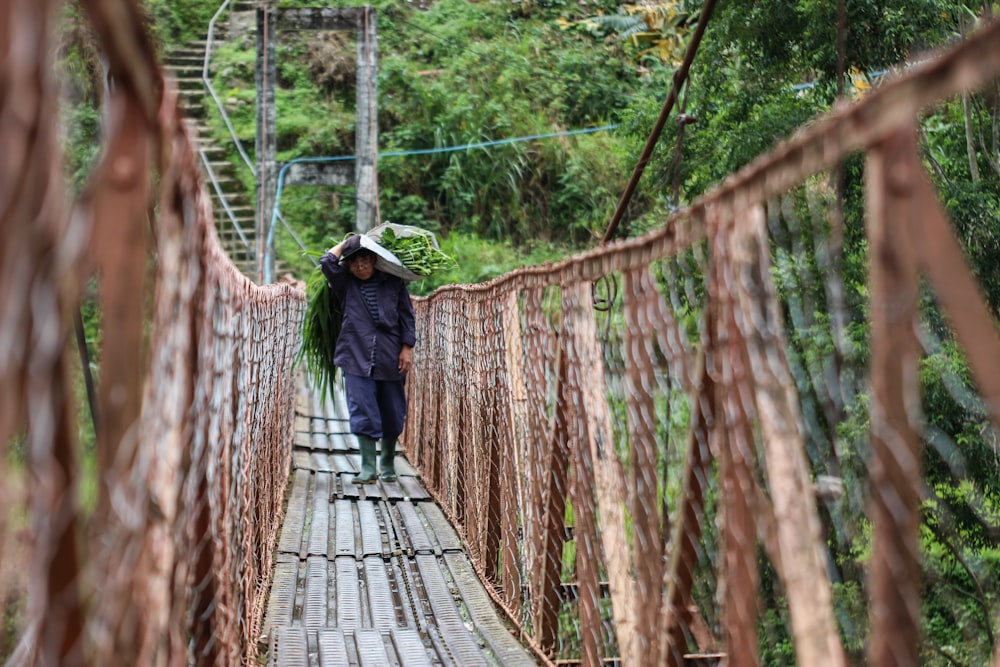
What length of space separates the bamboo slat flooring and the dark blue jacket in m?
0.71

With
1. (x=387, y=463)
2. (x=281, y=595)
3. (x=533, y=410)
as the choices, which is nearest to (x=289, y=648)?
(x=281, y=595)

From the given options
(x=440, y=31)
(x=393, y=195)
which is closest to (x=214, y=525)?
(x=393, y=195)

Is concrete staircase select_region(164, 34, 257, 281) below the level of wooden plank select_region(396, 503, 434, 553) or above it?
above

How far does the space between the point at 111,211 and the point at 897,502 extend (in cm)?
90

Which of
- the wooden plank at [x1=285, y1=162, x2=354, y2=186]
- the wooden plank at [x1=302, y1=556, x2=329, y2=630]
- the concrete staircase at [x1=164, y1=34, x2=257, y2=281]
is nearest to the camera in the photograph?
the wooden plank at [x1=302, y1=556, x2=329, y2=630]

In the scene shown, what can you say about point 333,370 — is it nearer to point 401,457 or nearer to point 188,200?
point 401,457

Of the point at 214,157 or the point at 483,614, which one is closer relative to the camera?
the point at 483,614

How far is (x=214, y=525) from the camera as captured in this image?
2.23 m

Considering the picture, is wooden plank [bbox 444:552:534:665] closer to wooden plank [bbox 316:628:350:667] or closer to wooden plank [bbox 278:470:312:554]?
wooden plank [bbox 316:628:350:667]

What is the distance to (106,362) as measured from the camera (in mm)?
1241

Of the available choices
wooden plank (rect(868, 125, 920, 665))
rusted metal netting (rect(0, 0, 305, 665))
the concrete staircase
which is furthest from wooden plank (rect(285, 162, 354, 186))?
wooden plank (rect(868, 125, 920, 665))

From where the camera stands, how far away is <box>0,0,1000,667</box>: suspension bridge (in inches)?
41.1

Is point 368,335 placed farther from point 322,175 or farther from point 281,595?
point 322,175

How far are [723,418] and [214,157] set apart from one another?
52.7 feet
